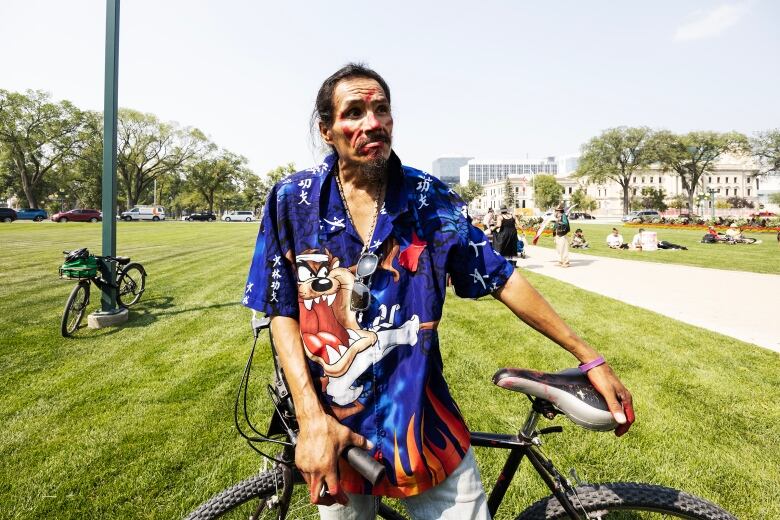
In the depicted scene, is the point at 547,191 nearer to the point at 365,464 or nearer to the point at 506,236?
the point at 506,236

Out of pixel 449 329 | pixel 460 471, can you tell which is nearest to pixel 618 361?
pixel 449 329

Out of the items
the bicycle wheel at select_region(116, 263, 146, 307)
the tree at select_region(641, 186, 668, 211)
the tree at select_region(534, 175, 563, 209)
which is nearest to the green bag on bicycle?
the bicycle wheel at select_region(116, 263, 146, 307)

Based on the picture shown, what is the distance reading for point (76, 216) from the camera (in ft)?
150

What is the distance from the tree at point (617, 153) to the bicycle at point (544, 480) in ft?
247

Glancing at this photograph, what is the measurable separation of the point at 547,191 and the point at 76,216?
90819 mm

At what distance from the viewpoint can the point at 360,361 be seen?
141cm

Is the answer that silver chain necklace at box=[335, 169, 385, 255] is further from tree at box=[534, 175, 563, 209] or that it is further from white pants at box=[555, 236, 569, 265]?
tree at box=[534, 175, 563, 209]

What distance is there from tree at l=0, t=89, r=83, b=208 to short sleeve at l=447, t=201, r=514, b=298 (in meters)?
64.6

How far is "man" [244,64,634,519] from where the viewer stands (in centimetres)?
140

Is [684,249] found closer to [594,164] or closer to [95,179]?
[594,164]

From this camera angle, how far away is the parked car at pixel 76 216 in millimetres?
44625

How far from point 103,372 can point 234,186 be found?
7791 centimetres

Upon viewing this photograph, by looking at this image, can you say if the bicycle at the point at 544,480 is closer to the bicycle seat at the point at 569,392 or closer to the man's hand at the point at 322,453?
the bicycle seat at the point at 569,392

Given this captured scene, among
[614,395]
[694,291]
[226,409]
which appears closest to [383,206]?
[614,395]
